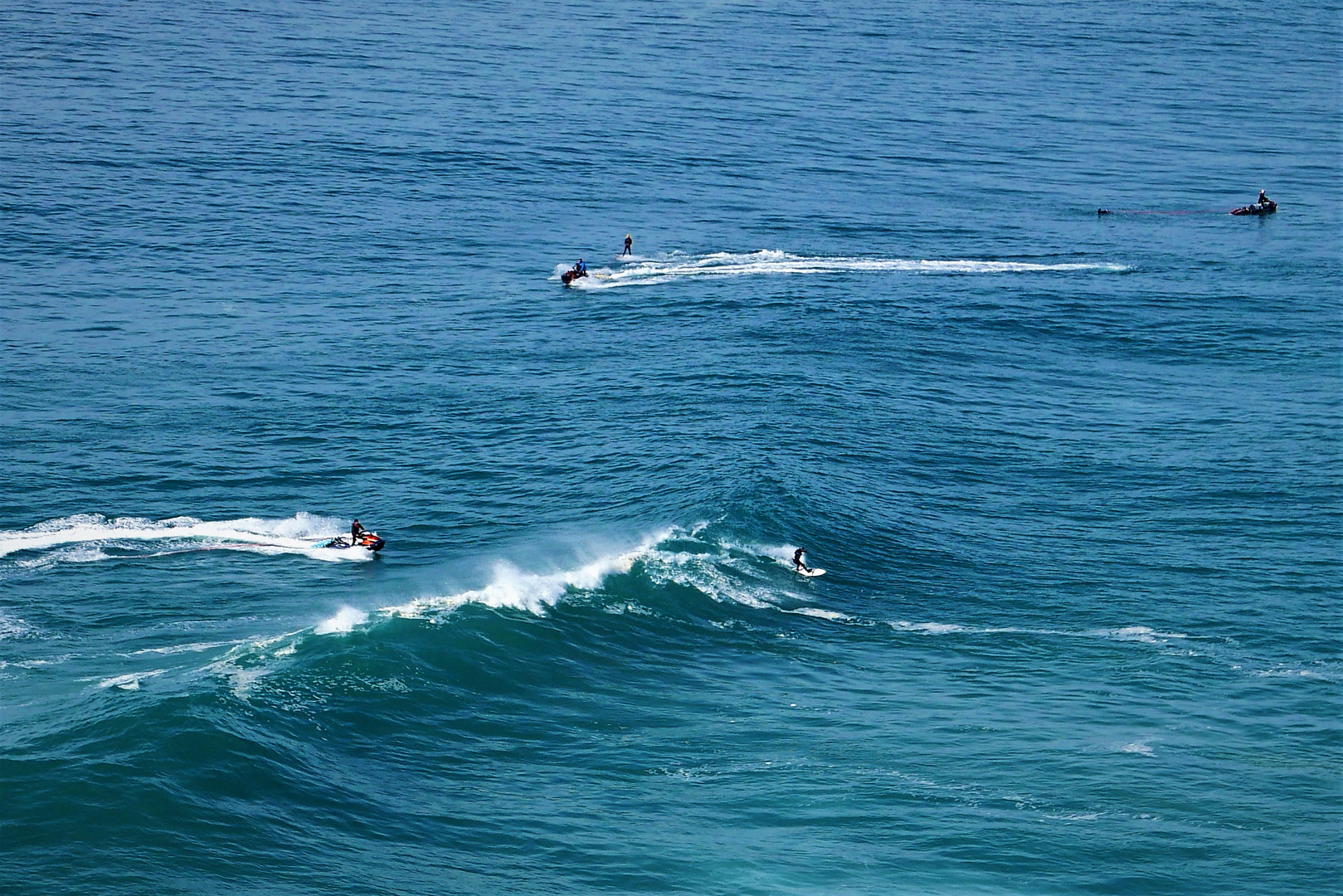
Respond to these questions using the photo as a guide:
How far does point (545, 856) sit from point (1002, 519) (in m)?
41.7

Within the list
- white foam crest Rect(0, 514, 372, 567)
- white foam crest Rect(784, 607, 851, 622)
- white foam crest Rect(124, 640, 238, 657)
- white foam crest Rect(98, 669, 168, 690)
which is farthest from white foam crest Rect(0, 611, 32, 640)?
white foam crest Rect(784, 607, 851, 622)

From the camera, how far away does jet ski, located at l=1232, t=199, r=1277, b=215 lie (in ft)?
508

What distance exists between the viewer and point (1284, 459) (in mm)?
95750

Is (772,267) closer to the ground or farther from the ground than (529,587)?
farther from the ground

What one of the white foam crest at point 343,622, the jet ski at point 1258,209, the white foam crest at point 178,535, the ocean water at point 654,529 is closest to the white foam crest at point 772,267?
the ocean water at point 654,529

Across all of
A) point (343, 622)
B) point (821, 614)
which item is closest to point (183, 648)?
point (343, 622)

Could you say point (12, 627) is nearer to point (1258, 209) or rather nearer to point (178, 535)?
point (178, 535)

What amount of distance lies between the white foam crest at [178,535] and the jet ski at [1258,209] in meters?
110

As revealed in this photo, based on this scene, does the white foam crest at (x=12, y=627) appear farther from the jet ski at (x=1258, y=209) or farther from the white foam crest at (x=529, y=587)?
the jet ski at (x=1258, y=209)

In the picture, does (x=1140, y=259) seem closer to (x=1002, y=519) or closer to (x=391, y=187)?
(x=1002, y=519)

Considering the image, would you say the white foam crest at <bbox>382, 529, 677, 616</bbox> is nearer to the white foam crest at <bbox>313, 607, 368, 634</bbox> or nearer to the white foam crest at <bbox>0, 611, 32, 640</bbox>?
the white foam crest at <bbox>313, 607, 368, 634</bbox>

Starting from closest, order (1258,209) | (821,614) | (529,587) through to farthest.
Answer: (529,587) → (821,614) → (1258,209)

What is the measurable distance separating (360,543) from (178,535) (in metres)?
10.1

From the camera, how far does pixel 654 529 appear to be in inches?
3169
